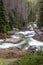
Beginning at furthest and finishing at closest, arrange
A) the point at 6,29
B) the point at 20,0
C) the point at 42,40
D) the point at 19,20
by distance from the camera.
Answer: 1. the point at 20,0
2. the point at 19,20
3. the point at 6,29
4. the point at 42,40

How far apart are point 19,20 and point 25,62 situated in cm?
3190

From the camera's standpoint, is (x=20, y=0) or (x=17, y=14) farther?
(x=20, y=0)

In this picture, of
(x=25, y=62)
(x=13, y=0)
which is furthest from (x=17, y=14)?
(x=25, y=62)

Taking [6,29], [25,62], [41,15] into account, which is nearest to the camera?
[25,62]

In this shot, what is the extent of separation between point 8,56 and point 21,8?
33.1 metres

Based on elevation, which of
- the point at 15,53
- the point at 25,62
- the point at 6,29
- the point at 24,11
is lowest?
the point at 24,11

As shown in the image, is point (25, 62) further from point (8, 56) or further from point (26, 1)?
point (26, 1)

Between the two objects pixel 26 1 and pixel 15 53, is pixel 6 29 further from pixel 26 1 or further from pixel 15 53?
pixel 26 1

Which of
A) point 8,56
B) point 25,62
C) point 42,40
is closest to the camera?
point 25,62

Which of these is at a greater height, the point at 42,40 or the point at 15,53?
the point at 15,53

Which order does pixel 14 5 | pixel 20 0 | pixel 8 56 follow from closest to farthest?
pixel 8 56 < pixel 14 5 < pixel 20 0

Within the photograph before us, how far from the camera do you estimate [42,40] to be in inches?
864

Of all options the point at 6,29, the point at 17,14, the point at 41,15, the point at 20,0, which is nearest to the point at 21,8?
the point at 20,0

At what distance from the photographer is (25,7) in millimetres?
50500
